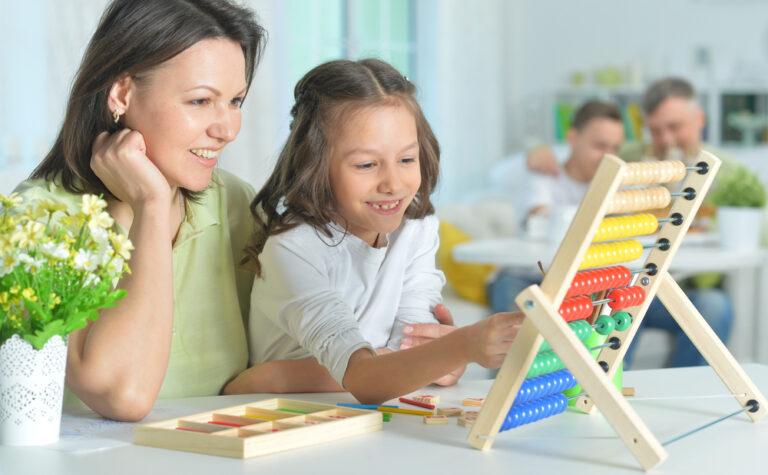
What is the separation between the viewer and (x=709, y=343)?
1400 millimetres

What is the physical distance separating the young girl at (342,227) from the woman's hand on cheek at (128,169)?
267mm

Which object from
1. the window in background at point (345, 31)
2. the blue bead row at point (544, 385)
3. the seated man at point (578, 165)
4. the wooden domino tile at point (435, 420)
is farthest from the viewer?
the window in background at point (345, 31)

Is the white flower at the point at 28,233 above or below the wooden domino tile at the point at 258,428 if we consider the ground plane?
above

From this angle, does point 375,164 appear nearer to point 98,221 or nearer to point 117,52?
point 117,52

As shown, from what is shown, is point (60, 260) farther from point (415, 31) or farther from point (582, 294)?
point (415, 31)

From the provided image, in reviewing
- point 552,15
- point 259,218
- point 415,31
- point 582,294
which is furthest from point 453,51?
point 582,294

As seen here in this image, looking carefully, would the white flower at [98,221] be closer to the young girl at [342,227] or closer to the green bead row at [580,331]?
the young girl at [342,227]

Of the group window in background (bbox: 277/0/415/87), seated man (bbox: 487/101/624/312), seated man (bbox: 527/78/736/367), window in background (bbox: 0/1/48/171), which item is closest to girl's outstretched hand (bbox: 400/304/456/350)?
window in background (bbox: 0/1/48/171)

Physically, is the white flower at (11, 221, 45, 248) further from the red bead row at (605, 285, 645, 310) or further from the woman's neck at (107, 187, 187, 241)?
the red bead row at (605, 285, 645, 310)

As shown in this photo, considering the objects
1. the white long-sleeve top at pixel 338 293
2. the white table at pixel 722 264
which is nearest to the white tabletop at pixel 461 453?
the white long-sleeve top at pixel 338 293

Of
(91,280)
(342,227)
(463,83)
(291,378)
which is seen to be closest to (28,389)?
(91,280)

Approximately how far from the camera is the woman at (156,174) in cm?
139

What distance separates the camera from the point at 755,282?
13.0 ft

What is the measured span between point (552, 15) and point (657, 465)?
5.97 meters
